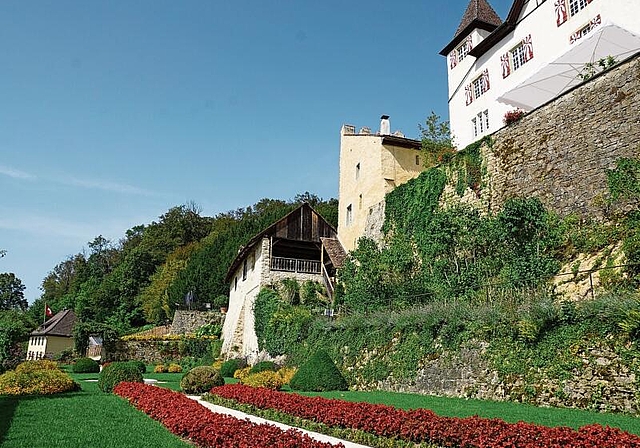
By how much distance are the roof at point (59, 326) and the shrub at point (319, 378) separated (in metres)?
42.3

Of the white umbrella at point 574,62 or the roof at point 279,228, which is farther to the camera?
the roof at point 279,228

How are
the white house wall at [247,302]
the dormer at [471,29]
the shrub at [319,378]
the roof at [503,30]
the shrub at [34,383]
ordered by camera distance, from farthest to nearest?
1. the white house wall at [247,302]
2. the dormer at [471,29]
3. the roof at [503,30]
4. the shrub at [319,378]
5. the shrub at [34,383]

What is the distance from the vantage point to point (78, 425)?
332 inches

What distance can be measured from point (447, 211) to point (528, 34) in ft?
33.2

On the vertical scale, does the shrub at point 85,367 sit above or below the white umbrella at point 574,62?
below

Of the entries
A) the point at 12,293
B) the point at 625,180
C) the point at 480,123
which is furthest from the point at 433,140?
the point at 12,293

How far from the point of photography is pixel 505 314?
11820 mm

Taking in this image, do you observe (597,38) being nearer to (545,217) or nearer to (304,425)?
(545,217)

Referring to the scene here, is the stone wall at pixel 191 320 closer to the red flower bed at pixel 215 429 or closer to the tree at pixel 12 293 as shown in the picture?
the red flower bed at pixel 215 429

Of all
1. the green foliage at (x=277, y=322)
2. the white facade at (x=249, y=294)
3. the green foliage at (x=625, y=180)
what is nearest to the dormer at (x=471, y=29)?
the white facade at (x=249, y=294)

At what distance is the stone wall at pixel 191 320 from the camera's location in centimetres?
3800

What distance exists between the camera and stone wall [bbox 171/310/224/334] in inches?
1496

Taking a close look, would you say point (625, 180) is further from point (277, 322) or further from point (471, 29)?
point (471, 29)

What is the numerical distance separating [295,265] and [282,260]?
2.75ft
